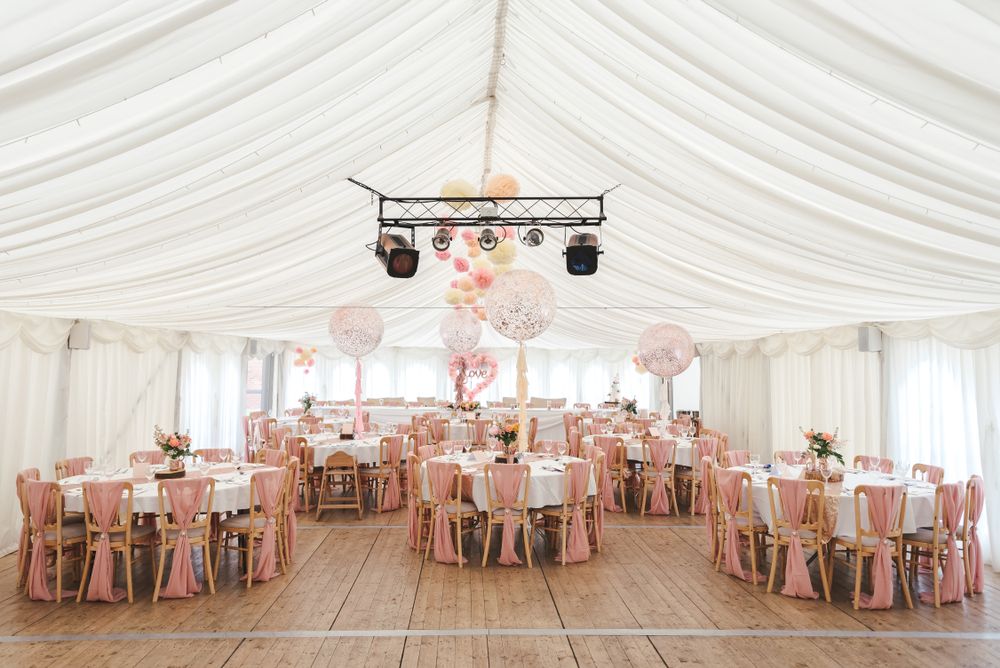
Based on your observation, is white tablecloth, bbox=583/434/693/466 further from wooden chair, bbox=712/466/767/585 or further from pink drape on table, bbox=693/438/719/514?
wooden chair, bbox=712/466/767/585

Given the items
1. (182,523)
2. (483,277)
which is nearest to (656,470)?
(483,277)

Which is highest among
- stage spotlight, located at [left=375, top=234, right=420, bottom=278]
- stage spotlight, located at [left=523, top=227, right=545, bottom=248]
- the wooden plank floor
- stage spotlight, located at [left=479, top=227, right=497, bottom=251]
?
stage spotlight, located at [left=523, top=227, right=545, bottom=248]

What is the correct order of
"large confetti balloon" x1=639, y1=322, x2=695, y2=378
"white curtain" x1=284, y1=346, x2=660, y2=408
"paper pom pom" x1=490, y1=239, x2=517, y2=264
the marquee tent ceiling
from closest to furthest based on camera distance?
the marquee tent ceiling, "paper pom pom" x1=490, y1=239, x2=517, y2=264, "large confetti balloon" x1=639, y1=322, x2=695, y2=378, "white curtain" x1=284, y1=346, x2=660, y2=408

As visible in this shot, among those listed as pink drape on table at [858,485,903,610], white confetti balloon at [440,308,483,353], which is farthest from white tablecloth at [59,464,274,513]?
pink drape on table at [858,485,903,610]

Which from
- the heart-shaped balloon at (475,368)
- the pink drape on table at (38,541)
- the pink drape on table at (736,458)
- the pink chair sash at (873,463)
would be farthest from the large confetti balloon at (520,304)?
the heart-shaped balloon at (475,368)

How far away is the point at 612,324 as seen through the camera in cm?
1172

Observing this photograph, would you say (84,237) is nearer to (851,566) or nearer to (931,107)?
(931,107)

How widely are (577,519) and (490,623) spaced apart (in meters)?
1.80

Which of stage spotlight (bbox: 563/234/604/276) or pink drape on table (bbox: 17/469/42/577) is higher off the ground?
stage spotlight (bbox: 563/234/604/276)

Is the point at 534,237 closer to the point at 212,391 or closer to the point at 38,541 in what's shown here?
the point at 38,541

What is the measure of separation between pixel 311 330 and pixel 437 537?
24.4ft

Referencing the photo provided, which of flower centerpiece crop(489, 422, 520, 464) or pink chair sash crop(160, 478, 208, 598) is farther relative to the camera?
flower centerpiece crop(489, 422, 520, 464)

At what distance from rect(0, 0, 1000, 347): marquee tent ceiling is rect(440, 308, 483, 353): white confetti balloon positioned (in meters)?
2.52

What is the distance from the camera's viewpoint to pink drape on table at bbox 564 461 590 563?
5.91 metres
